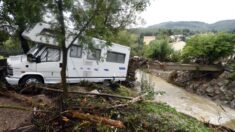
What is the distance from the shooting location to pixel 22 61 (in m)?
11.1

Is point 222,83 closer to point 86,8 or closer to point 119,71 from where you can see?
point 119,71

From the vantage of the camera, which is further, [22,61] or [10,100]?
[22,61]

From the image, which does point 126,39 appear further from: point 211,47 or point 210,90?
point 210,90

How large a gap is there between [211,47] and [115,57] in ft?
33.9

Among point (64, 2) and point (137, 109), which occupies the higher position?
point (64, 2)

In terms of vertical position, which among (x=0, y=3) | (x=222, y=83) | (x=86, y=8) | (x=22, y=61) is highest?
(x=0, y=3)

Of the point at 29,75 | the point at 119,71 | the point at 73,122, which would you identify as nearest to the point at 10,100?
the point at 29,75

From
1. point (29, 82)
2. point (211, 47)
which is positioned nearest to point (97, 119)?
point (29, 82)

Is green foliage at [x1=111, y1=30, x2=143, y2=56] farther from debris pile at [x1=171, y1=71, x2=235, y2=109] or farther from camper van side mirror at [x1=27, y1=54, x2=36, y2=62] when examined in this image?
debris pile at [x1=171, y1=71, x2=235, y2=109]

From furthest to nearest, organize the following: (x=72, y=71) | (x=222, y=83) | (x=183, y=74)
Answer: (x=183, y=74) < (x=222, y=83) < (x=72, y=71)

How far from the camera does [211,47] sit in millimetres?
21578

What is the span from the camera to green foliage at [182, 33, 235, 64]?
70.7ft

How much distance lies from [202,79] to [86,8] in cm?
1857

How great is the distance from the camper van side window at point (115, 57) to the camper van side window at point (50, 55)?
3566 millimetres
